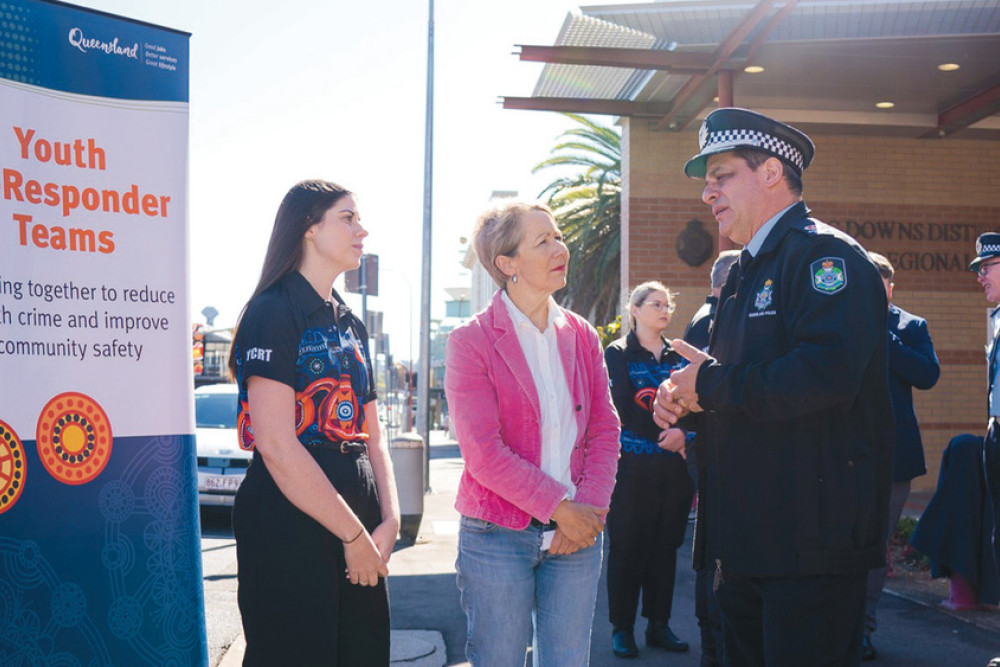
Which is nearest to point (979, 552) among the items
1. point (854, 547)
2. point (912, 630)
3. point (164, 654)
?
point (912, 630)

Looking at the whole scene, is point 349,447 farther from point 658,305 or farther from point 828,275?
point 658,305

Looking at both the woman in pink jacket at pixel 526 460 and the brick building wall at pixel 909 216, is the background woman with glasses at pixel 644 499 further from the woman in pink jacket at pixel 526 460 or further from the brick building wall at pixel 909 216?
the brick building wall at pixel 909 216

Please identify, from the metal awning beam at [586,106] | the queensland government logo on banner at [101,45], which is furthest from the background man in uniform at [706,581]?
the metal awning beam at [586,106]

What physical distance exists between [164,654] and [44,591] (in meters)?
0.48

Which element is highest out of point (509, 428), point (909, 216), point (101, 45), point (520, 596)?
point (909, 216)

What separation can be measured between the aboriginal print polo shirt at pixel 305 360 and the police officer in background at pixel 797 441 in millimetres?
1083

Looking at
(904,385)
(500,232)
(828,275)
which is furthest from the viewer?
(904,385)

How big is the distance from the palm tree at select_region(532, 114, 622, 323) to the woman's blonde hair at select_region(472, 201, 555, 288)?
17713 millimetres

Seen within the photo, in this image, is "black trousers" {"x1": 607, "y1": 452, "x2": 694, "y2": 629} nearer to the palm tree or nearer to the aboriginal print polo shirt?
the aboriginal print polo shirt

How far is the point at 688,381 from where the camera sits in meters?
3.16

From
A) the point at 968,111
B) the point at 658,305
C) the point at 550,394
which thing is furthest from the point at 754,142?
the point at 968,111

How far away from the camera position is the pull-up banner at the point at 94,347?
3094 millimetres

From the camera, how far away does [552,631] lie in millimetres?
3443

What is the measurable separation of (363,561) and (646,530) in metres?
3.23
